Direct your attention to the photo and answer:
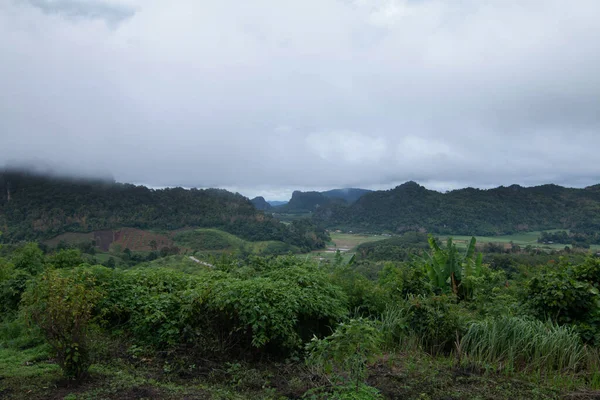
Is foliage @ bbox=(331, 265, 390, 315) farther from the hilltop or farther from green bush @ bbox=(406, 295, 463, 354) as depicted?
the hilltop

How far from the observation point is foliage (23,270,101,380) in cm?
363

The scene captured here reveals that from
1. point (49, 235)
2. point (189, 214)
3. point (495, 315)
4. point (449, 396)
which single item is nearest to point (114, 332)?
point (449, 396)

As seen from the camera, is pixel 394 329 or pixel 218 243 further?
pixel 218 243

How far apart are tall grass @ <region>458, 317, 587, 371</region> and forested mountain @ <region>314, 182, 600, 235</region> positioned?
208ft

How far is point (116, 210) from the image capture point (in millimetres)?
54594

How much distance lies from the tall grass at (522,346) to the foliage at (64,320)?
15.7ft

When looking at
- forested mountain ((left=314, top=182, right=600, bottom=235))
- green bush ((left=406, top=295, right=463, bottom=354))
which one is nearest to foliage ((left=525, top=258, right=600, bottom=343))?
green bush ((left=406, top=295, right=463, bottom=354))

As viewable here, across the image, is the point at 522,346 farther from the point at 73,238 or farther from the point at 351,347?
the point at 73,238

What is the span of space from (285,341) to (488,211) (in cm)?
7418

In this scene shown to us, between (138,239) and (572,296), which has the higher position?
(572,296)

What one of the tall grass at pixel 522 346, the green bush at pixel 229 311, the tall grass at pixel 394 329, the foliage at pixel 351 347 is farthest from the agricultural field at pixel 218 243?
the foliage at pixel 351 347

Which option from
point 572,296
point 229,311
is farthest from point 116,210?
point 572,296

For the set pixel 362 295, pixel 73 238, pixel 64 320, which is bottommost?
pixel 73 238

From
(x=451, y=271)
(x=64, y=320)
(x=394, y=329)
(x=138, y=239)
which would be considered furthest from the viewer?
(x=138, y=239)
